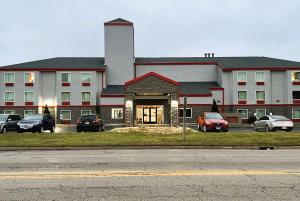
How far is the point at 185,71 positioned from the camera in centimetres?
6675

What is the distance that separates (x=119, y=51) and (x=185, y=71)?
35.7ft

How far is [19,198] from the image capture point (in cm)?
745

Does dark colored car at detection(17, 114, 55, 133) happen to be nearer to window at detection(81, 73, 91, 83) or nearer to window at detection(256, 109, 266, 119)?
window at detection(81, 73, 91, 83)

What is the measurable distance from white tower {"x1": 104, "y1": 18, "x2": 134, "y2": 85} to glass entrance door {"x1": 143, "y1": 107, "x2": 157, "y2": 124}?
8177 mm

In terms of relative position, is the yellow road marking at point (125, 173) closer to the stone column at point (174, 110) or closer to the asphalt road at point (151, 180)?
the asphalt road at point (151, 180)

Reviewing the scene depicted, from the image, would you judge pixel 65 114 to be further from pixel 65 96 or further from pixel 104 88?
pixel 104 88

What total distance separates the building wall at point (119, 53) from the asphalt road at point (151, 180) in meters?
52.1

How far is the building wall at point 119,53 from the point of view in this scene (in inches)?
2544

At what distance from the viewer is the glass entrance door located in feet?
192

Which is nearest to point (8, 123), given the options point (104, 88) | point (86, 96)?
point (86, 96)

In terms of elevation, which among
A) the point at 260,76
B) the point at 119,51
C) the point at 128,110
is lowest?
the point at 128,110

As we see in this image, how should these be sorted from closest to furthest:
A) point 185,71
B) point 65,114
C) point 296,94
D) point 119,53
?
point 65,114, point 296,94, point 119,53, point 185,71

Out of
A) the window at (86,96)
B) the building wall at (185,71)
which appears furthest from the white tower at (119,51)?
the window at (86,96)

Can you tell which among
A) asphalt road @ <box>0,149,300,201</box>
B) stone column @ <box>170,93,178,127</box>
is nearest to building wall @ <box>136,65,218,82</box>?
stone column @ <box>170,93,178,127</box>
